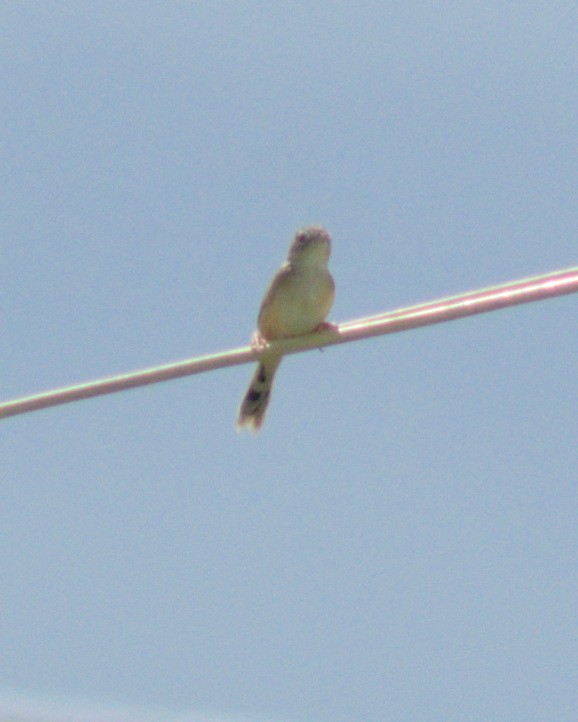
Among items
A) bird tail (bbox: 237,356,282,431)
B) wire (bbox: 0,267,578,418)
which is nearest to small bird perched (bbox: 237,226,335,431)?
bird tail (bbox: 237,356,282,431)

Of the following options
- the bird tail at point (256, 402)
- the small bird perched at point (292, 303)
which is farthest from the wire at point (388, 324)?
the bird tail at point (256, 402)

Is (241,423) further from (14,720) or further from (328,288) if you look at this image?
(14,720)

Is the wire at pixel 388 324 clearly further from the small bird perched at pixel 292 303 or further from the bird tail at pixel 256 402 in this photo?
the bird tail at pixel 256 402

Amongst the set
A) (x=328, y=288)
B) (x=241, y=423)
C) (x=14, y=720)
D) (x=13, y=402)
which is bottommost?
(x=13, y=402)

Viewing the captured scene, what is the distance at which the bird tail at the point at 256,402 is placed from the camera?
1098cm

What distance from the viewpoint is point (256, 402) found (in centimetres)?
1102

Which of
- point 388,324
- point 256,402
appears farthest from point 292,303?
point 388,324

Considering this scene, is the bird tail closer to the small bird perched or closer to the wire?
the small bird perched

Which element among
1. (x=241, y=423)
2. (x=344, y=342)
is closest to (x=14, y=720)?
(x=241, y=423)

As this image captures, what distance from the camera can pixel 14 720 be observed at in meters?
45.2

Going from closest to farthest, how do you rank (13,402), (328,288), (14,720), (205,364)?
1. (13,402)
2. (205,364)
3. (328,288)
4. (14,720)

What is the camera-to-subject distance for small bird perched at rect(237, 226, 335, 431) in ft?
34.4

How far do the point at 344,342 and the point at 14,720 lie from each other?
137 ft

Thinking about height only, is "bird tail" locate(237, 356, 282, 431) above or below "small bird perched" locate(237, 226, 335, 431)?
below
